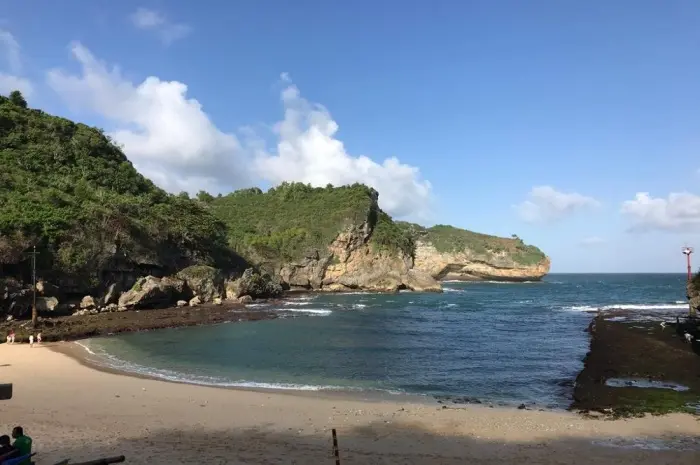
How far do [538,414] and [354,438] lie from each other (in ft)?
20.7

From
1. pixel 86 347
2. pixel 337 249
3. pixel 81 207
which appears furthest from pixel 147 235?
pixel 337 249

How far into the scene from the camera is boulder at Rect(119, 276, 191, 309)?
4606 centimetres

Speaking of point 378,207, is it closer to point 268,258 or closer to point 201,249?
point 268,258

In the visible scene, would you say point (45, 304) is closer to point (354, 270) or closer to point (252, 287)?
point (252, 287)

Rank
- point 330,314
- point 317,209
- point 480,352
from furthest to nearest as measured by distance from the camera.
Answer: point 317,209 < point 330,314 < point 480,352

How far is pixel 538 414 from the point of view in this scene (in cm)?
1416

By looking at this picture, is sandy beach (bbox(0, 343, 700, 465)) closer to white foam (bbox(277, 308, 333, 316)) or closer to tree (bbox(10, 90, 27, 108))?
white foam (bbox(277, 308, 333, 316))

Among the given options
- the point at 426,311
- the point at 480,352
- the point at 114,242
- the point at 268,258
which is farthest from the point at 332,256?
the point at 480,352

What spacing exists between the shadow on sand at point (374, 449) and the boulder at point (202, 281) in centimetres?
4560

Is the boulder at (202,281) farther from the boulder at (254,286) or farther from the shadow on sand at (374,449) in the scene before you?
the shadow on sand at (374,449)

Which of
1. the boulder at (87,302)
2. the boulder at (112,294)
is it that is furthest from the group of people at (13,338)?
the boulder at (112,294)

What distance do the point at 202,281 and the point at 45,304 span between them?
18701mm

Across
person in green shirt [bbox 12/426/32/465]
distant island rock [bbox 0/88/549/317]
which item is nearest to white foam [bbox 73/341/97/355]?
distant island rock [bbox 0/88/549/317]

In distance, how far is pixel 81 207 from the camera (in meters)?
47.9
